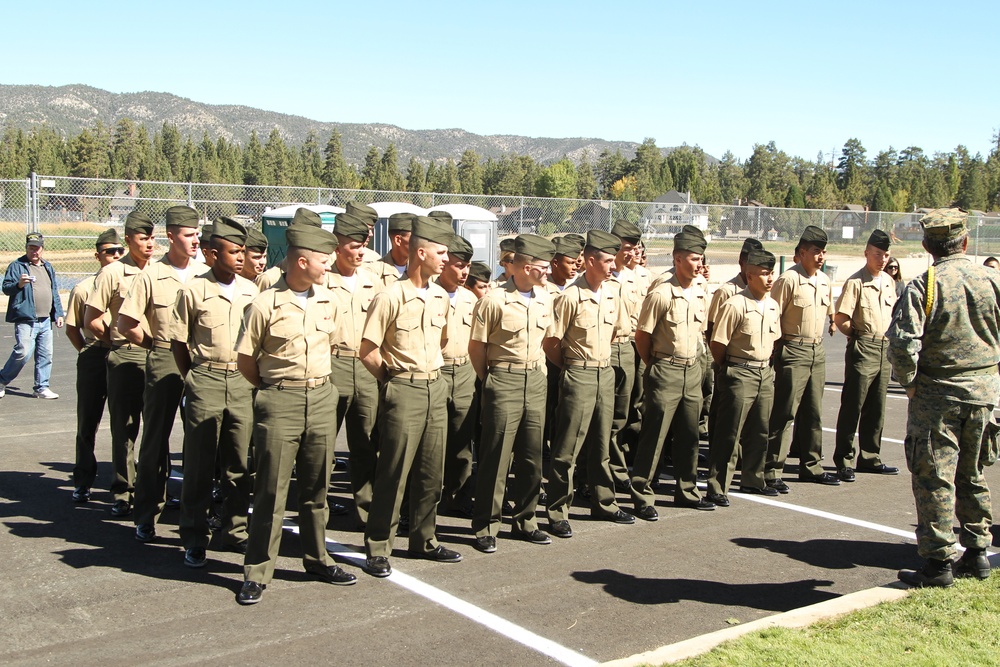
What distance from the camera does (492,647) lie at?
4965 mm

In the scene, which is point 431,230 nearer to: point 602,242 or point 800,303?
point 602,242

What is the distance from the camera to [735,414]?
7992 millimetres

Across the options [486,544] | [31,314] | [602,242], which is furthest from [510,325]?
[31,314]

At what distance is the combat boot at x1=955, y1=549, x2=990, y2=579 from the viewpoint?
577cm

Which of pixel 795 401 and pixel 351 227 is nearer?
pixel 351 227

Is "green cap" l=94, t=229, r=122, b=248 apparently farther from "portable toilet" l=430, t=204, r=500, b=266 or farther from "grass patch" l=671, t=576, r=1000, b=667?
"portable toilet" l=430, t=204, r=500, b=266

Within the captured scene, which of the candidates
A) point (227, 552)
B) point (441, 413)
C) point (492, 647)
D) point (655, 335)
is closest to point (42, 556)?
point (227, 552)

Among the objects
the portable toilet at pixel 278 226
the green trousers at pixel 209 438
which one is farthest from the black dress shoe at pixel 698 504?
the portable toilet at pixel 278 226

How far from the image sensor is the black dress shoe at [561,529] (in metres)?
6.96

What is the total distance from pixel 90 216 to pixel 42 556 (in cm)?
1812

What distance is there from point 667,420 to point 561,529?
1356 millimetres

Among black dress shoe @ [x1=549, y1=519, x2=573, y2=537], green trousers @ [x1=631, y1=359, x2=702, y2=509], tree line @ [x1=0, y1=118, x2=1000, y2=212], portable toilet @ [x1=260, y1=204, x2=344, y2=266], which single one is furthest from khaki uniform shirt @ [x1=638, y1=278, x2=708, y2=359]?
tree line @ [x1=0, y1=118, x2=1000, y2=212]

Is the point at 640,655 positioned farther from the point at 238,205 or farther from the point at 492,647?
the point at 238,205

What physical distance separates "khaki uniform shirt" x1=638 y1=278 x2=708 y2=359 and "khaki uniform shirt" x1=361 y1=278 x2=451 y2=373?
2.21 metres
